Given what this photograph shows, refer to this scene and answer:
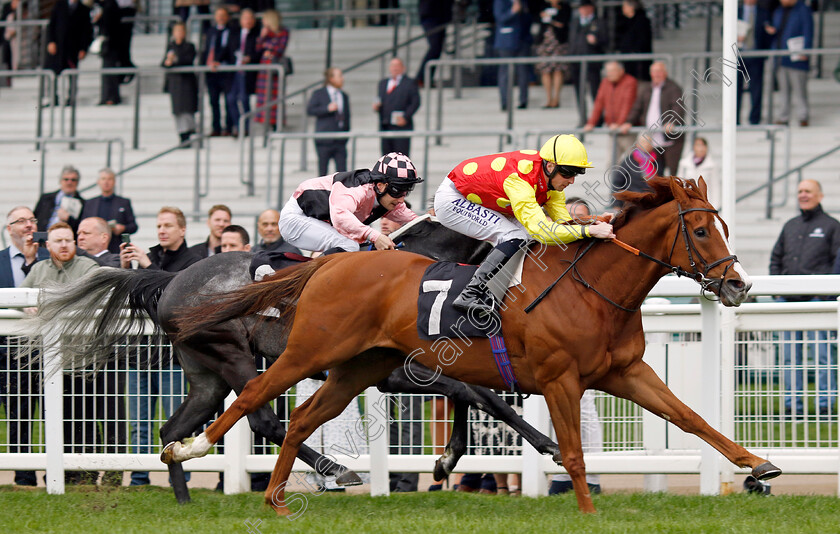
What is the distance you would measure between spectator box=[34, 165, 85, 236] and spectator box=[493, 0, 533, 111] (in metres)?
4.91

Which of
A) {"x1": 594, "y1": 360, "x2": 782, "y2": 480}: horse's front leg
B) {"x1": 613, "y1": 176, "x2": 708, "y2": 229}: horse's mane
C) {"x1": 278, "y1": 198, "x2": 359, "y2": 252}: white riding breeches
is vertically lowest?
{"x1": 594, "y1": 360, "x2": 782, "y2": 480}: horse's front leg

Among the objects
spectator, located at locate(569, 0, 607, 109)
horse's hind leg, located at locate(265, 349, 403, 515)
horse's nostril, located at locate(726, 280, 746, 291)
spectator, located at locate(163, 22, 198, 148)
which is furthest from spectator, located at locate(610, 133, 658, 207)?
spectator, located at locate(163, 22, 198, 148)

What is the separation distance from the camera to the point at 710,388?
589cm

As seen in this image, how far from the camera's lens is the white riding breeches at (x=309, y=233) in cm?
620

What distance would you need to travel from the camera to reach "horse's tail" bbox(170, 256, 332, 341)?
19.2ft

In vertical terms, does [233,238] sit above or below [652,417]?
above

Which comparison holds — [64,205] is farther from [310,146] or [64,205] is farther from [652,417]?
[652,417]

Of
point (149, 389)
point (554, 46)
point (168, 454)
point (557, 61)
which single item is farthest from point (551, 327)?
point (554, 46)

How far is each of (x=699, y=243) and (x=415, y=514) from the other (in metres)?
1.83

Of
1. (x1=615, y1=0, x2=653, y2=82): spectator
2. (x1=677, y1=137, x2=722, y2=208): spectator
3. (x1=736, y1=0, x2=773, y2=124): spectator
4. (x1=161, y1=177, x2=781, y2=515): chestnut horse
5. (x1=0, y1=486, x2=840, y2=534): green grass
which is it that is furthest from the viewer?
(x1=615, y1=0, x2=653, y2=82): spectator

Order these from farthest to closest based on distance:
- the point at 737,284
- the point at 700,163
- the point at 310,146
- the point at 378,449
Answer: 1. the point at 310,146
2. the point at 700,163
3. the point at 378,449
4. the point at 737,284

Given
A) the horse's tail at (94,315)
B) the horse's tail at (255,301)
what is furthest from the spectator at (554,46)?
the horse's tail at (255,301)

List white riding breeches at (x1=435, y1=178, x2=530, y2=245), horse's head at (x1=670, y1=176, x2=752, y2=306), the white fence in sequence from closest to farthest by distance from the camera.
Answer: horse's head at (x1=670, y1=176, x2=752, y2=306)
white riding breeches at (x1=435, y1=178, x2=530, y2=245)
the white fence

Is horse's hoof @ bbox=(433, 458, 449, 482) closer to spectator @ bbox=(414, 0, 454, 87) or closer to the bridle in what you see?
the bridle
